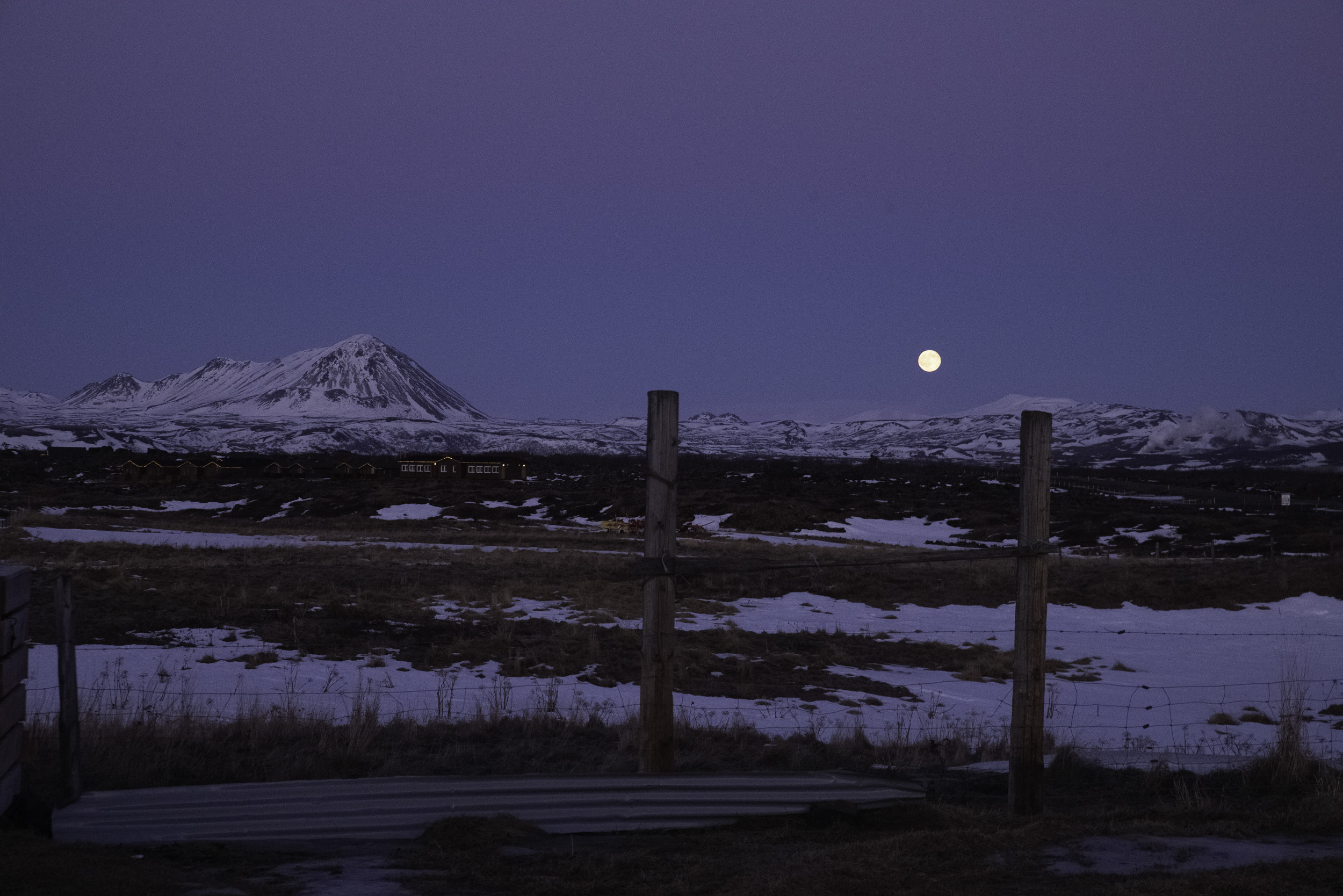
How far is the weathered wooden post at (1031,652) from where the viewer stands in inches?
221

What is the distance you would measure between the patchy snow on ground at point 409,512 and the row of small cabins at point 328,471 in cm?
2209

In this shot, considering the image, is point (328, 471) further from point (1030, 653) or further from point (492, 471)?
point (1030, 653)

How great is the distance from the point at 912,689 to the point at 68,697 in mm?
9809

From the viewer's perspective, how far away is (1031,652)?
566 centimetres

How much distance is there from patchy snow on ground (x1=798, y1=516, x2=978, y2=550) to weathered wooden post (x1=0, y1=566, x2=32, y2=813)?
126 feet

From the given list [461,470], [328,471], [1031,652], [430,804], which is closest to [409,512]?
[461,470]

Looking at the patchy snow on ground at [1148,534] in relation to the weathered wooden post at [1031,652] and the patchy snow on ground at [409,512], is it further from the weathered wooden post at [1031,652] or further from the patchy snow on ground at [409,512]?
the weathered wooden post at [1031,652]

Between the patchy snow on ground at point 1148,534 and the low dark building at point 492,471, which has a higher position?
the patchy snow on ground at point 1148,534

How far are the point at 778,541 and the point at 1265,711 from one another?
93.0 feet

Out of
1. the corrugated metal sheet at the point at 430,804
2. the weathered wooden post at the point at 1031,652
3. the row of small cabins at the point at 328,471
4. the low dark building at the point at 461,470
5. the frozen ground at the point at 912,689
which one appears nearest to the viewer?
the corrugated metal sheet at the point at 430,804

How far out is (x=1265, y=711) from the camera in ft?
36.0

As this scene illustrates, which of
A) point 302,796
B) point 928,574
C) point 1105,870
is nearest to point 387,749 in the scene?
point 302,796

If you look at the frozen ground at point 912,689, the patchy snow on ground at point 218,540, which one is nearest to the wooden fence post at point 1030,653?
the frozen ground at point 912,689

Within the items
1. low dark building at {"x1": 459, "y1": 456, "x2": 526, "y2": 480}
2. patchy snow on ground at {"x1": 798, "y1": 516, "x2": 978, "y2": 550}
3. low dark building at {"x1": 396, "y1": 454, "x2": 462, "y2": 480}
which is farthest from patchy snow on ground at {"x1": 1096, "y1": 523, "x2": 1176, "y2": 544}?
low dark building at {"x1": 396, "y1": 454, "x2": 462, "y2": 480}
